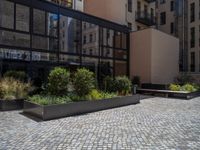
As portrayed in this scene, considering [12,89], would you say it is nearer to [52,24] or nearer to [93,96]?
[93,96]

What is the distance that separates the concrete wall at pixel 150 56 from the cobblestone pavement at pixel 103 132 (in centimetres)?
1176

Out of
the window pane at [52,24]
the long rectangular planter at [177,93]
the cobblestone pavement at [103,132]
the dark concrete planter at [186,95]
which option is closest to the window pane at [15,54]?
the window pane at [52,24]

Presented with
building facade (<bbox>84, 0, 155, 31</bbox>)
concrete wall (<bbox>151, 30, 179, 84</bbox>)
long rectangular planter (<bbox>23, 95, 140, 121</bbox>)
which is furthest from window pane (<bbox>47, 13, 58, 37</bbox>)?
concrete wall (<bbox>151, 30, 179, 84</bbox>)

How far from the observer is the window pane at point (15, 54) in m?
13.7

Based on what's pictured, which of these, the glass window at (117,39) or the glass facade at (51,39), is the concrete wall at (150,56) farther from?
the glass facade at (51,39)

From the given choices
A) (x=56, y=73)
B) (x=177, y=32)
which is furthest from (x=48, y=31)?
(x=177, y=32)

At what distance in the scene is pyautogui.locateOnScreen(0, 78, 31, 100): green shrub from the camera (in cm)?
1118

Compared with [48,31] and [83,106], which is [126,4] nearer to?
[48,31]

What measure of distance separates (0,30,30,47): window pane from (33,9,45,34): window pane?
854 millimetres

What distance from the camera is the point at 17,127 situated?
773 cm

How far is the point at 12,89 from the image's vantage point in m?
11.4

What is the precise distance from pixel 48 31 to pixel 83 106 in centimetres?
713

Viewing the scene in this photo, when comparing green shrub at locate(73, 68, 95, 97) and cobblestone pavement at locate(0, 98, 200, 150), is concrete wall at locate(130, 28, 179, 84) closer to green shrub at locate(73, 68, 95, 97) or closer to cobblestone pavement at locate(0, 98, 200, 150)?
green shrub at locate(73, 68, 95, 97)

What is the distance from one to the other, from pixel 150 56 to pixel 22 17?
11668mm
